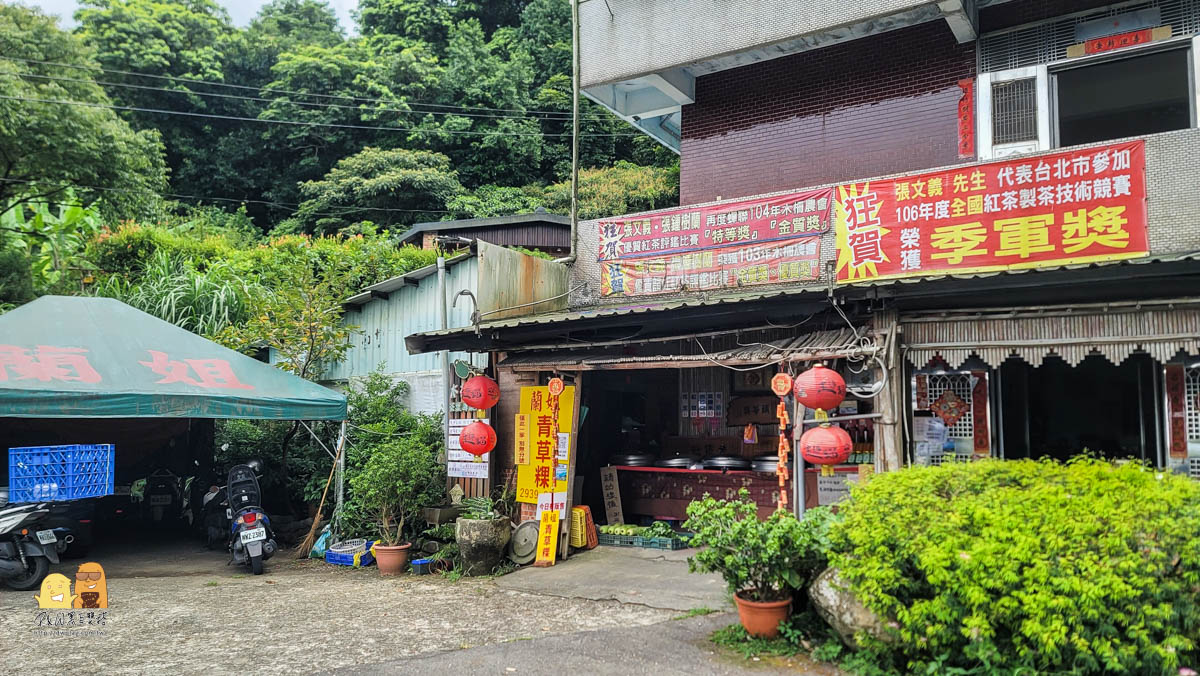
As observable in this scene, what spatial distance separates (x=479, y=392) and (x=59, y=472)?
5.40m

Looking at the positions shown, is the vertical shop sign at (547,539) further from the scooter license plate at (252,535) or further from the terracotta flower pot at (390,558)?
the scooter license plate at (252,535)

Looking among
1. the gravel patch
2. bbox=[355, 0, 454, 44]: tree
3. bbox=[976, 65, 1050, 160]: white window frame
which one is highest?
bbox=[355, 0, 454, 44]: tree

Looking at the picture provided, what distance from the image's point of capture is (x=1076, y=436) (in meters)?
9.38

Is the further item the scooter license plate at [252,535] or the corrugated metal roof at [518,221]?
the corrugated metal roof at [518,221]

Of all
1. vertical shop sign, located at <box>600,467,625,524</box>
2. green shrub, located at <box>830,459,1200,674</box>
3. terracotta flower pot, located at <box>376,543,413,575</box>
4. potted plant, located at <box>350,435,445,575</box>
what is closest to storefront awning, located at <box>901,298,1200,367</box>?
green shrub, located at <box>830,459,1200,674</box>

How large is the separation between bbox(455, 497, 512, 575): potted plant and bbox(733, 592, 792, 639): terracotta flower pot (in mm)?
4143

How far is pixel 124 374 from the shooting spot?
9.98m

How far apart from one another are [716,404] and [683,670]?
20.1 ft

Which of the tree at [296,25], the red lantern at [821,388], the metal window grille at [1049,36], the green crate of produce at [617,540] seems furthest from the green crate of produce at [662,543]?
the tree at [296,25]

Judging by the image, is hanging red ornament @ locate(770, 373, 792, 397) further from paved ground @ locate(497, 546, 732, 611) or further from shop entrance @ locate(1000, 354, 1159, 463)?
shop entrance @ locate(1000, 354, 1159, 463)

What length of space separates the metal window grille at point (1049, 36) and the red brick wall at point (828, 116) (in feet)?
0.76

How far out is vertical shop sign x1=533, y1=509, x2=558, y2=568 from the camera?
969 cm

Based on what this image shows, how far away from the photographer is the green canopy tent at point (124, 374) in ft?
30.2

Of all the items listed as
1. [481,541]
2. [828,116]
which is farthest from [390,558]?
[828,116]
